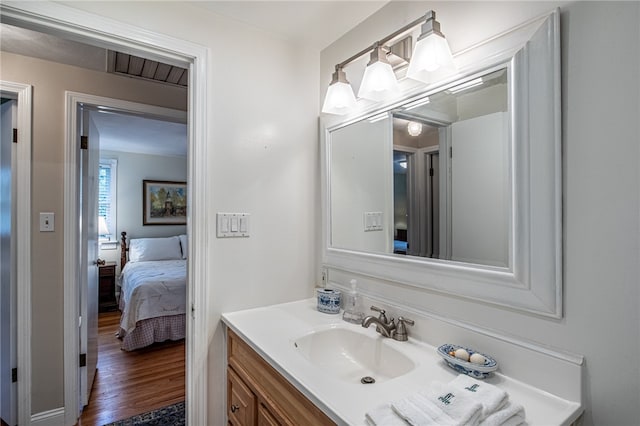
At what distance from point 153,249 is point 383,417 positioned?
467 centimetres

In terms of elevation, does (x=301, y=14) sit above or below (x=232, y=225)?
above

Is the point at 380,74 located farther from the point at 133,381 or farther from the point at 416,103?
the point at 133,381

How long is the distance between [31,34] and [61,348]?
181 cm

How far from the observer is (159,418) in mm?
2039

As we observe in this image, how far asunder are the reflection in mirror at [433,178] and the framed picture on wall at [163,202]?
4.33 metres

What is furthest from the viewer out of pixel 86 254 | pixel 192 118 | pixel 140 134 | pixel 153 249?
pixel 153 249

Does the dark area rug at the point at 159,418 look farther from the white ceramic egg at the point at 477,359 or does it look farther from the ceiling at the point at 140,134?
the ceiling at the point at 140,134

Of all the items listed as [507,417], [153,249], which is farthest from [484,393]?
[153,249]

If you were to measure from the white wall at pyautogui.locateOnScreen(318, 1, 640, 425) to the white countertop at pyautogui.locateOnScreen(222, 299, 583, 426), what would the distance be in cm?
13

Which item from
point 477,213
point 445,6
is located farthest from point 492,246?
point 445,6

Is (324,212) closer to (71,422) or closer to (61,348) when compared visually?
(61,348)

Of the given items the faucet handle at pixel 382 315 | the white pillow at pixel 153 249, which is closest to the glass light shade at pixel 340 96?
the faucet handle at pixel 382 315

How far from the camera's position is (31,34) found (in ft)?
5.48

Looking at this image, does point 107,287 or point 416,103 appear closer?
point 416,103
